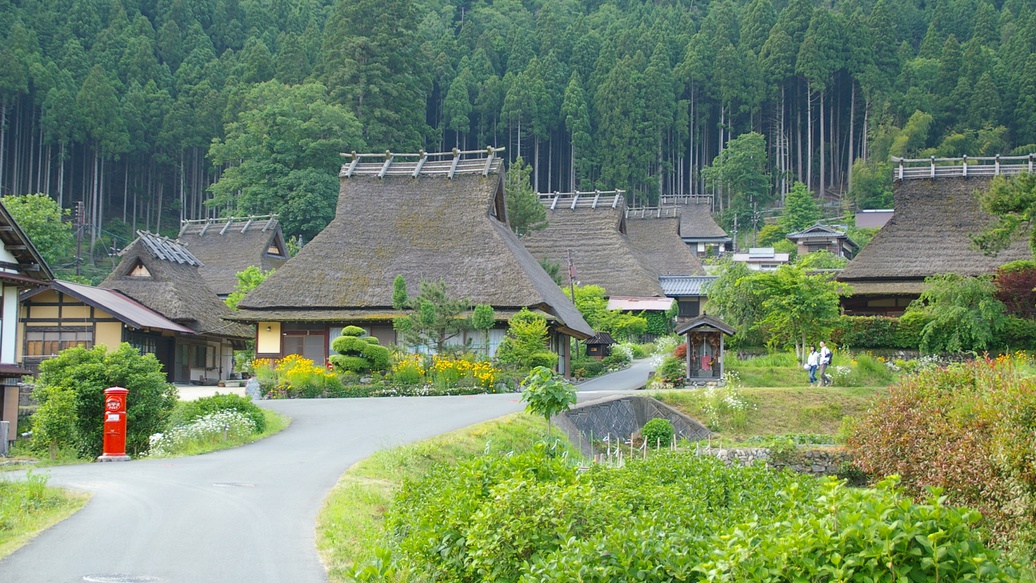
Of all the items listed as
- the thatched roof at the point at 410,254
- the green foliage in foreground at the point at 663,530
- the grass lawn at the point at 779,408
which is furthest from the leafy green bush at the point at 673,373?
the green foliage in foreground at the point at 663,530

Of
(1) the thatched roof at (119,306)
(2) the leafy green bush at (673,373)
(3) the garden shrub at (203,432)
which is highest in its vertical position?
(1) the thatched roof at (119,306)

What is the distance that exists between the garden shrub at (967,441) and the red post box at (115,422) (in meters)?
11.4

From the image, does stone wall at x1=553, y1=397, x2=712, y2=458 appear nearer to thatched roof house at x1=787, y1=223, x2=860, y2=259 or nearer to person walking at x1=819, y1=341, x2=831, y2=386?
person walking at x1=819, y1=341, x2=831, y2=386

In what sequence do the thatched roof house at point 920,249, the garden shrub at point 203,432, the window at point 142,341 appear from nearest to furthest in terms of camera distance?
the garden shrub at point 203,432 < the window at point 142,341 < the thatched roof house at point 920,249

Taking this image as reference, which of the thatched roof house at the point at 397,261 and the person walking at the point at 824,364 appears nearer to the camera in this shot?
the person walking at the point at 824,364

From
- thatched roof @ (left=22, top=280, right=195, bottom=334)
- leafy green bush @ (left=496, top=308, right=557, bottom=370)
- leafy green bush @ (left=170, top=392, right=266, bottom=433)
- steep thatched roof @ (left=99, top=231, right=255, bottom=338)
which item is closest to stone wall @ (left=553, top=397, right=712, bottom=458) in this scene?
leafy green bush @ (left=496, top=308, right=557, bottom=370)

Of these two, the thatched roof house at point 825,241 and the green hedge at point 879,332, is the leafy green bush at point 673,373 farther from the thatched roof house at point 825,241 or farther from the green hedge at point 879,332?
the thatched roof house at point 825,241

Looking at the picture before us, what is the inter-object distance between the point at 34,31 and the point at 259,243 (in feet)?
93.3

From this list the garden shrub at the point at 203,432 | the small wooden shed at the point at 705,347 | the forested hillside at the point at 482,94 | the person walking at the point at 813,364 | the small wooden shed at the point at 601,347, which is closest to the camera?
the garden shrub at the point at 203,432

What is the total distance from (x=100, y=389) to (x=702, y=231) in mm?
61206

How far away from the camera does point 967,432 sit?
38.0 ft

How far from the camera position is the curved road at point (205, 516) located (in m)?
8.62

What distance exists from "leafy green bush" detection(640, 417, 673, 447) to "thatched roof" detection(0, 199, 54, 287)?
1347 centimetres

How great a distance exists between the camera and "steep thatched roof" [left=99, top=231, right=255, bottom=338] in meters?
36.6
